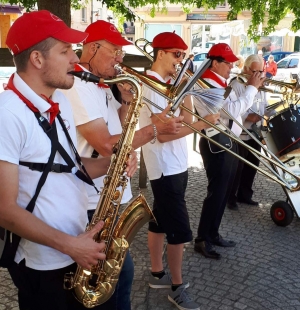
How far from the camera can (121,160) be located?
2195 mm

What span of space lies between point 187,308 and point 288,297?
86cm

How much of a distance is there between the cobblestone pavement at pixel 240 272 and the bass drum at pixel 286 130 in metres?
0.91

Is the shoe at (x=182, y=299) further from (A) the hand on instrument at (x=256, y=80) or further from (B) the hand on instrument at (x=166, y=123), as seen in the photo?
(A) the hand on instrument at (x=256, y=80)

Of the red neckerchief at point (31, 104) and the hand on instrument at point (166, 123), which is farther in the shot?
the hand on instrument at point (166, 123)

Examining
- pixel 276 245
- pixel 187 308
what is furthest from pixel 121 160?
pixel 276 245

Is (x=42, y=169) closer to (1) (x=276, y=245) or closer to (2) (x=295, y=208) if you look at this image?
(1) (x=276, y=245)

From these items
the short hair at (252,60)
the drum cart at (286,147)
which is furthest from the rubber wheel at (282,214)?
the short hair at (252,60)

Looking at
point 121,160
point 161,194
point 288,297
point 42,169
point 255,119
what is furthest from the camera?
point 255,119

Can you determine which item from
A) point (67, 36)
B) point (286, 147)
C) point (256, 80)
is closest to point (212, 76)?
point (256, 80)

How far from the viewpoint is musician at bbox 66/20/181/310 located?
2.31m

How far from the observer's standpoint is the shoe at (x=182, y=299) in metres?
3.24

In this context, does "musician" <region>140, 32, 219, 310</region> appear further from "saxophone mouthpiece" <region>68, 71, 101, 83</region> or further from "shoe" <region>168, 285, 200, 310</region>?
"saxophone mouthpiece" <region>68, 71, 101, 83</region>

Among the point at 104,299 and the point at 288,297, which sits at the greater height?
the point at 104,299

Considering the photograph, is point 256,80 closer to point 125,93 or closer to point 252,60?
point 252,60
